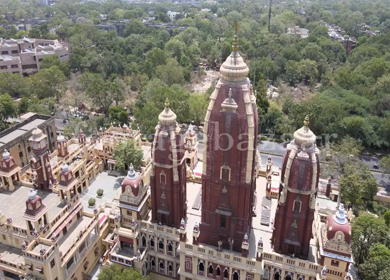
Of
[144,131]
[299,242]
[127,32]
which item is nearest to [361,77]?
[144,131]

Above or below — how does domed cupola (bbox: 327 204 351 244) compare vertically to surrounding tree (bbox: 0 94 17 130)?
above

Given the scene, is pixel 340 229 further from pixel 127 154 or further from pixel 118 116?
pixel 118 116

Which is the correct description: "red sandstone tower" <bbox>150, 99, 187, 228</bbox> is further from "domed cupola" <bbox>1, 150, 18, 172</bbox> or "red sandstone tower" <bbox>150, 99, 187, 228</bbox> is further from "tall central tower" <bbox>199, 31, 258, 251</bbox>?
"domed cupola" <bbox>1, 150, 18, 172</bbox>

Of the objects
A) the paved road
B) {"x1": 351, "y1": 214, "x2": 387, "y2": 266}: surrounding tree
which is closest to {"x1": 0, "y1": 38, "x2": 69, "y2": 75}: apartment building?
the paved road

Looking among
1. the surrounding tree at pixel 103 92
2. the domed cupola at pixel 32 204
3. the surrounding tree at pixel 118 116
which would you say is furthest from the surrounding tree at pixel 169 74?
the domed cupola at pixel 32 204

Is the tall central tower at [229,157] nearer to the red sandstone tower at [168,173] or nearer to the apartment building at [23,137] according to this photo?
the red sandstone tower at [168,173]

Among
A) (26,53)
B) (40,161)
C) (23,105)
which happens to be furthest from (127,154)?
(26,53)

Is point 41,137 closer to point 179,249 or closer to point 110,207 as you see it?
point 110,207
